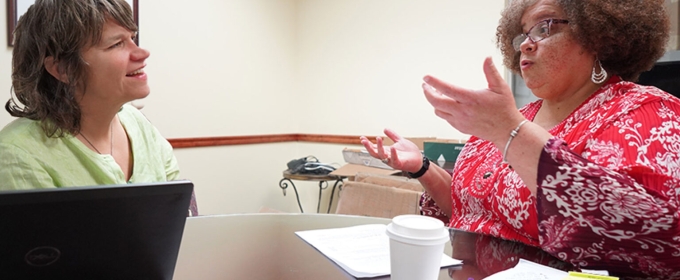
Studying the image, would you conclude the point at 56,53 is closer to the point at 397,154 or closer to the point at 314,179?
the point at 397,154

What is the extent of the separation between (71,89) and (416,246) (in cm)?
116

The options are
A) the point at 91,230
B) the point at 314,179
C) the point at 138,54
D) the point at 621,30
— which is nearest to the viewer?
the point at 91,230

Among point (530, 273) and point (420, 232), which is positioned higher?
point (420, 232)

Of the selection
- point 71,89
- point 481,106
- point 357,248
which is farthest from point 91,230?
point 71,89

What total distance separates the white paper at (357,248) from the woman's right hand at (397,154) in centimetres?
29

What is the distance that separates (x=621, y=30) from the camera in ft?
4.17

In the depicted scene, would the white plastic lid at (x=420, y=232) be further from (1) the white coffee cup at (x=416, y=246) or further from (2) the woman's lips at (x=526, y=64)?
(2) the woman's lips at (x=526, y=64)

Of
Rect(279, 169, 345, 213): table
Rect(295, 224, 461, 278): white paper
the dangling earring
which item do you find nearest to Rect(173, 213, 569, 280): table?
Rect(295, 224, 461, 278): white paper

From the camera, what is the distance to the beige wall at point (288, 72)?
316 cm

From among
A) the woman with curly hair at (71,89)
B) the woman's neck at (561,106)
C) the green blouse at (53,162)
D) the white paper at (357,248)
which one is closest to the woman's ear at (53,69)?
the woman with curly hair at (71,89)

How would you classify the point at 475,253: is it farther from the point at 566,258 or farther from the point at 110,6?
the point at 110,6

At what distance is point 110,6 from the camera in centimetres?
142

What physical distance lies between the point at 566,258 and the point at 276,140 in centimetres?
317

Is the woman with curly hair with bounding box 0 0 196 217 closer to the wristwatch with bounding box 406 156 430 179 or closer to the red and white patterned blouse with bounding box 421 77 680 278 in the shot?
the wristwatch with bounding box 406 156 430 179
